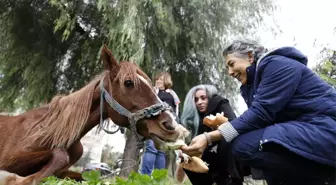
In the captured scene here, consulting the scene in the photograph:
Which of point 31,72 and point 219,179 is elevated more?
point 31,72

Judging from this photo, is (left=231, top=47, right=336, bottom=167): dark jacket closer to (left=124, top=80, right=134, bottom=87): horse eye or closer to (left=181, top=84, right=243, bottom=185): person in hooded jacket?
(left=181, top=84, right=243, bottom=185): person in hooded jacket

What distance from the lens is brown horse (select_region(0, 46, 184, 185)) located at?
3217 millimetres

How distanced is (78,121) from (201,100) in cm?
162

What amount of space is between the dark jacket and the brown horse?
2.88 feet

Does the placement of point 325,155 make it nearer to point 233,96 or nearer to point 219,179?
point 219,179

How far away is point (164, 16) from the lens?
853 centimetres

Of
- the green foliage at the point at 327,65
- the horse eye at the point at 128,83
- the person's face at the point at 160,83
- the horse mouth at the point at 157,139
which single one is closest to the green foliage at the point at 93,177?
the horse mouth at the point at 157,139

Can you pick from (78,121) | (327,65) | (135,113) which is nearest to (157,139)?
(135,113)

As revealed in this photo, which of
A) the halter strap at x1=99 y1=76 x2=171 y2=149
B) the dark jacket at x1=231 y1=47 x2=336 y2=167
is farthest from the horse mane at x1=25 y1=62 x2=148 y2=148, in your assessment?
the dark jacket at x1=231 y1=47 x2=336 y2=167

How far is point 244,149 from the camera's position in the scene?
8.45ft

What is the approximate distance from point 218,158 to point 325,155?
57.0 inches

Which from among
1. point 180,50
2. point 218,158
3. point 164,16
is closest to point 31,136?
point 218,158

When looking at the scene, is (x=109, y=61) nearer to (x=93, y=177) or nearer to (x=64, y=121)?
(x=64, y=121)

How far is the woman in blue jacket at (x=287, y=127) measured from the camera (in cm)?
237
